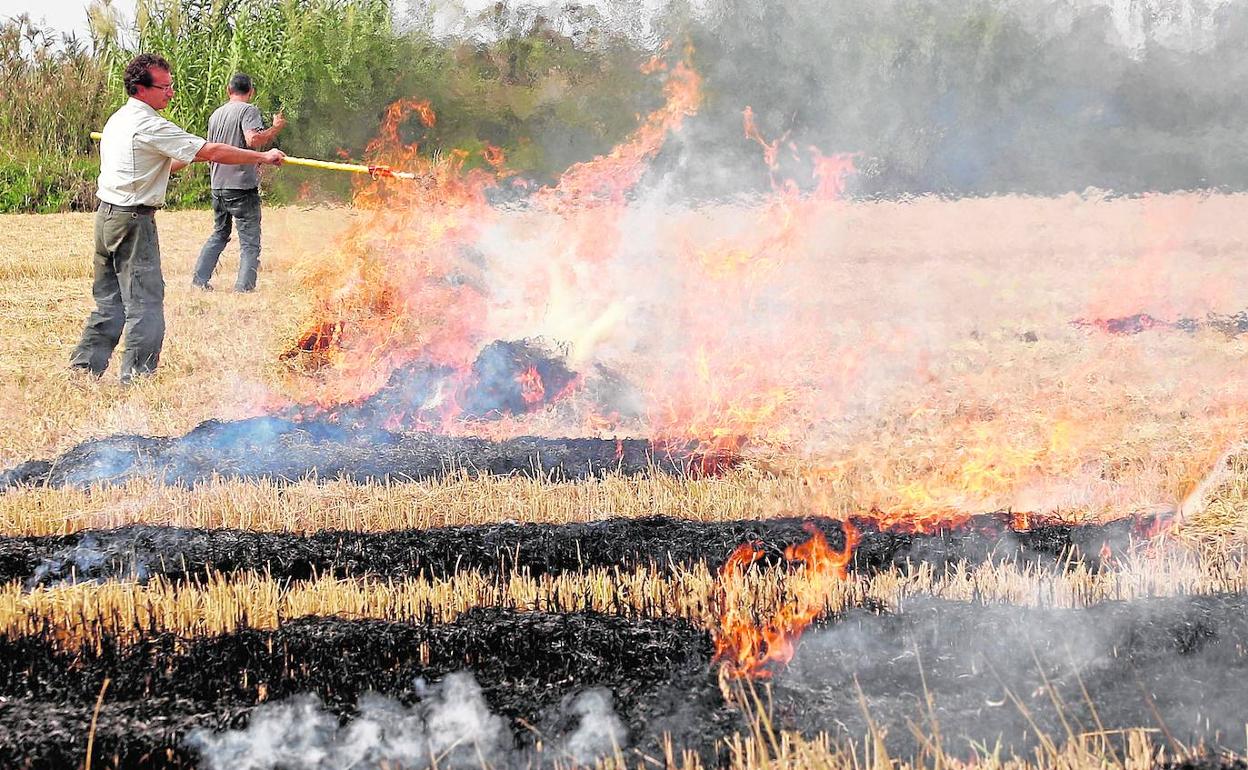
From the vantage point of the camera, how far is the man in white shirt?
7.19 metres

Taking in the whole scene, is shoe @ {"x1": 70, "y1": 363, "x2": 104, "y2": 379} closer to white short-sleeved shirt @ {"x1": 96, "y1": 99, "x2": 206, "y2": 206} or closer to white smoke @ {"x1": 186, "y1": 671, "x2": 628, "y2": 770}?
white short-sleeved shirt @ {"x1": 96, "y1": 99, "x2": 206, "y2": 206}

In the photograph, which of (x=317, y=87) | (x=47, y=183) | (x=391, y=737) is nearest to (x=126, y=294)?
(x=391, y=737)

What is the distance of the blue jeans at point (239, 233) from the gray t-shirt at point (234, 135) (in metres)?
0.09

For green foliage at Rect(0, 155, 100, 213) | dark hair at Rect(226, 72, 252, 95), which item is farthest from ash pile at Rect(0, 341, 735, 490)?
green foliage at Rect(0, 155, 100, 213)

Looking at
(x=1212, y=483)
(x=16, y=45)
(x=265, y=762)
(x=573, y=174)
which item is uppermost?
(x=16, y=45)

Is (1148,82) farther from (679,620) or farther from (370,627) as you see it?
(370,627)

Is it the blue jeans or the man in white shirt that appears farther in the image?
the blue jeans

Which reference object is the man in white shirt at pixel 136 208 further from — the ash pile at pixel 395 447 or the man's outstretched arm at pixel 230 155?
the ash pile at pixel 395 447

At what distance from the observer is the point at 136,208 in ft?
24.2

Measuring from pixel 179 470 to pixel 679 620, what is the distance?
3.31m

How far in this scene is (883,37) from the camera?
1170 cm

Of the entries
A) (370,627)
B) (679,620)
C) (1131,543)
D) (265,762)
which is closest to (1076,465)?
(1131,543)

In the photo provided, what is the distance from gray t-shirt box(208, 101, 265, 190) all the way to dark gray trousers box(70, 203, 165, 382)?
10.8 ft

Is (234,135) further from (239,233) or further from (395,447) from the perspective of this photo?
(395,447)
